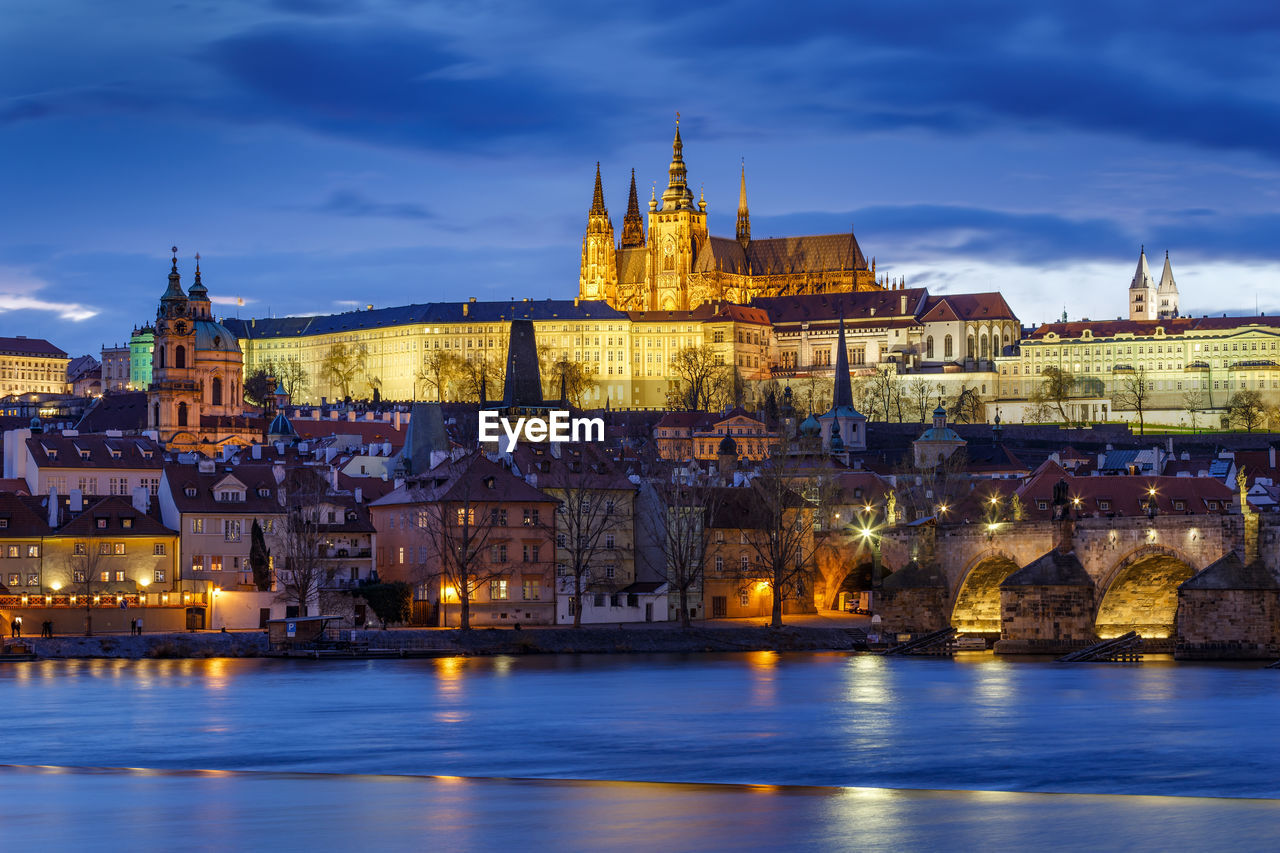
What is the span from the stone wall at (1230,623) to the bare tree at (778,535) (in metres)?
15.9

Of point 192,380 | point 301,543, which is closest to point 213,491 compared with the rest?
point 301,543

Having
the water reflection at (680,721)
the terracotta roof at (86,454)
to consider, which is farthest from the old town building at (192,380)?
the water reflection at (680,721)

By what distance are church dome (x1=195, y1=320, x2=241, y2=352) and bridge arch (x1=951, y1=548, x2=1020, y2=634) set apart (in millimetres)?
94985

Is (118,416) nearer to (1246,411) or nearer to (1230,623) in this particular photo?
(1246,411)

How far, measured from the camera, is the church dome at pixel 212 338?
511 feet

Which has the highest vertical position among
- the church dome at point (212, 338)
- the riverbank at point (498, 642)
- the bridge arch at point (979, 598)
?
the church dome at point (212, 338)

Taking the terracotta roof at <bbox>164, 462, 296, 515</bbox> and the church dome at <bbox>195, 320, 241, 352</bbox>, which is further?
the church dome at <bbox>195, 320, 241, 352</bbox>

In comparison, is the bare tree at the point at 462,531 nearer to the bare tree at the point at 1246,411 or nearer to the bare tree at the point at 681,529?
the bare tree at the point at 681,529

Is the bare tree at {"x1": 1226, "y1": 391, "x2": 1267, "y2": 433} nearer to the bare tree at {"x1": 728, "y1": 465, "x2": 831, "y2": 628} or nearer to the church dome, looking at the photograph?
the church dome

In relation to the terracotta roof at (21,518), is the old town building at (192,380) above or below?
above

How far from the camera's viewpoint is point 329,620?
65.6m

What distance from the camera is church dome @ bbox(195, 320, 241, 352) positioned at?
15562cm

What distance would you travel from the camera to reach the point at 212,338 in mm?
156750

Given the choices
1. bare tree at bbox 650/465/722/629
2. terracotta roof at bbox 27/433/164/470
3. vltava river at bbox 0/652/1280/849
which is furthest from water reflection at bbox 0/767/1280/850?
terracotta roof at bbox 27/433/164/470
